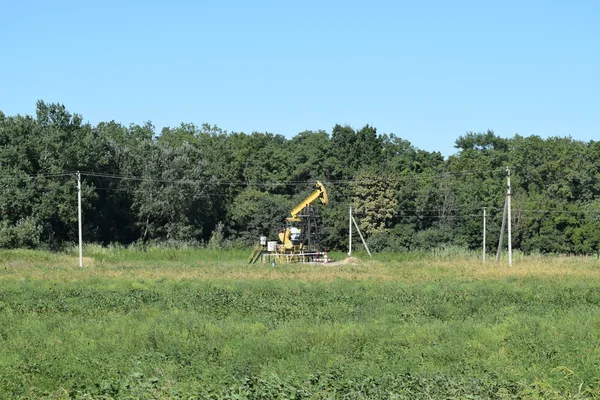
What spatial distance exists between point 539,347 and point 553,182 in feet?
204

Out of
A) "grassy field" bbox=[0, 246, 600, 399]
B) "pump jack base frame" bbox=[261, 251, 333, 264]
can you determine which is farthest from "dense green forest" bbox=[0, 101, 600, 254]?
"grassy field" bbox=[0, 246, 600, 399]

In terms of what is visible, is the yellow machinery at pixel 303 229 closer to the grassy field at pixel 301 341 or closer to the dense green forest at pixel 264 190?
the dense green forest at pixel 264 190

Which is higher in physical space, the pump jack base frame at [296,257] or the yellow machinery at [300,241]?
the yellow machinery at [300,241]

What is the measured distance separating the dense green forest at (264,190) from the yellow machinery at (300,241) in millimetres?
10043

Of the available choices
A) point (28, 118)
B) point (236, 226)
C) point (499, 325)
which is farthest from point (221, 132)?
point (499, 325)

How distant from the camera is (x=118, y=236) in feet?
217

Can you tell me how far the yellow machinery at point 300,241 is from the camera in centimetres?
4997

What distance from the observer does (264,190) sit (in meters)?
75.4

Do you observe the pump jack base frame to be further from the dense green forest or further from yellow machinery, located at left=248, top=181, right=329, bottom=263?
the dense green forest

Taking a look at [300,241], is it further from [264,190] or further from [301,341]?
[301,341]

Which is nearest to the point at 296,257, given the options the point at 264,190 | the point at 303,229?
the point at 303,229

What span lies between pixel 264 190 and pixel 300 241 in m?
25.0

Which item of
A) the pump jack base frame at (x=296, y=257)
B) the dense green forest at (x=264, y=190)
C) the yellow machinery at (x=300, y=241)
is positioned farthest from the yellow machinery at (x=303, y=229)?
the dense green forest at (x=264, y=190)

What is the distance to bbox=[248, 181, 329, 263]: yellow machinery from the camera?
1967 inches
